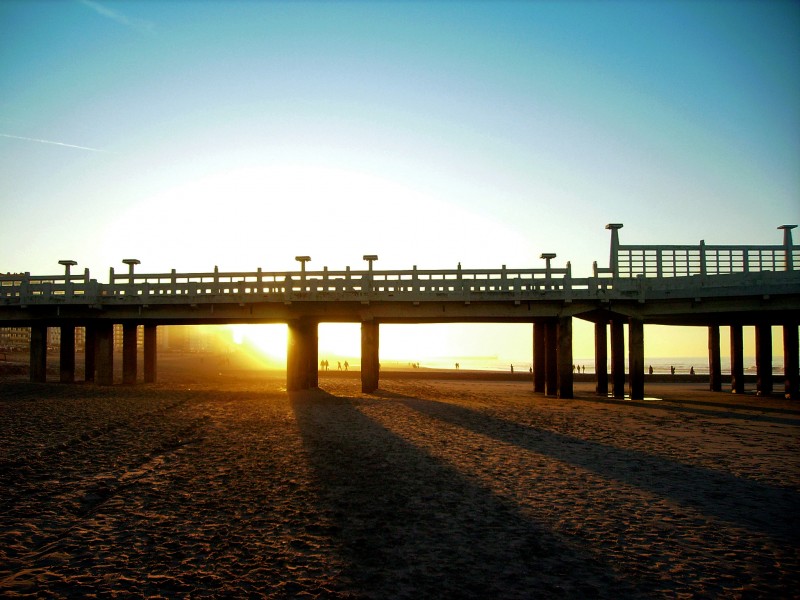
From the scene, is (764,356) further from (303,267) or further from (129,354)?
(129,354)

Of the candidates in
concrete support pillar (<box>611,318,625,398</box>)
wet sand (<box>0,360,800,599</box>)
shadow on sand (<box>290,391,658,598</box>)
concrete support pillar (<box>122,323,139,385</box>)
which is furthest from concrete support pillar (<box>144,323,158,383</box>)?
concrete support pillar (<box>611,318,625,398</box>)

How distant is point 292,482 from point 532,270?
17.3 meters

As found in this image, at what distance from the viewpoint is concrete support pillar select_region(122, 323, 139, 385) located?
100ft

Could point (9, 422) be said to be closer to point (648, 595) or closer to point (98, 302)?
point (98, 302)

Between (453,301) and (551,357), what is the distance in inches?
254

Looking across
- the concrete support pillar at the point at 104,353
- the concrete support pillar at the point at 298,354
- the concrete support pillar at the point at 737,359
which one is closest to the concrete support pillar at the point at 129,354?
the concrete support pillar at the point at 104,353

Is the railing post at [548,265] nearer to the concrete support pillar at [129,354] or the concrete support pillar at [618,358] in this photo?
the concrete support pillar at [618,358]

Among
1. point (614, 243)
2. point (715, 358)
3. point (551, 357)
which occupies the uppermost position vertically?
point (614, 243)

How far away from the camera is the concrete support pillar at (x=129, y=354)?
3056 centimetres

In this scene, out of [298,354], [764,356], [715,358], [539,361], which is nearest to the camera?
[298,354]

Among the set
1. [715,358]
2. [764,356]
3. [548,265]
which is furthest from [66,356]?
[764,356]

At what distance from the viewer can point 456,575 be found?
621 centimetres

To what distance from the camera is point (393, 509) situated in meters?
8.55

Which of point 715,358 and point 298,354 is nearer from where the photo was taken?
point 298,354
